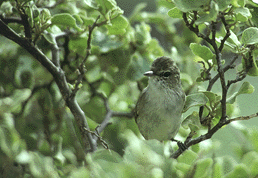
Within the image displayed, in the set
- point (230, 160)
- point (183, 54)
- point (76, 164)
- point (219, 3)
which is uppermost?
point (219, 3)

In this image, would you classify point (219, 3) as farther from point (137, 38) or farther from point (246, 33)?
point (137, 38)

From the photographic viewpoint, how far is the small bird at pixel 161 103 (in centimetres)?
62

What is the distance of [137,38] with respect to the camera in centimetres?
76

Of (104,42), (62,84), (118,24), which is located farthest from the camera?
(104,42)

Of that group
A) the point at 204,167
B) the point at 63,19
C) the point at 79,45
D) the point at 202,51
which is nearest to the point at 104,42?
the point at 79,45

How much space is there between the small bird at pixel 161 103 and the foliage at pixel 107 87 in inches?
1.7

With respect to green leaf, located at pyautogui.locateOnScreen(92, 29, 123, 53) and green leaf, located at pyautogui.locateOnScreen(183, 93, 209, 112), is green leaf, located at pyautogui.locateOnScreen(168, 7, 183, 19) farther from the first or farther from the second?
green leaf, located at pyautogui.locateOnScreen(92, 29, 123, 53)

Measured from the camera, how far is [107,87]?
28.9 inches

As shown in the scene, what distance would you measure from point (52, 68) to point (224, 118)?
0.31 m

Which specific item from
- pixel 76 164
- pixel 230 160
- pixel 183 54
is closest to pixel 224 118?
pixel 230 160

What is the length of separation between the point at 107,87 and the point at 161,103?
0.51 ft

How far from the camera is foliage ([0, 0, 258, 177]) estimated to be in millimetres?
296

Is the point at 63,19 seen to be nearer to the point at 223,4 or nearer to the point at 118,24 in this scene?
the point at 118,24

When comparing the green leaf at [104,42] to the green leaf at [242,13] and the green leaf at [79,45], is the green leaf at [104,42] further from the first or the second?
the green leaf at [242,13]
